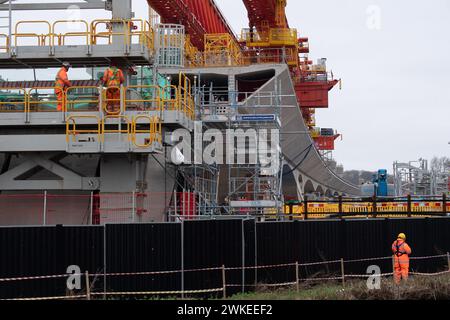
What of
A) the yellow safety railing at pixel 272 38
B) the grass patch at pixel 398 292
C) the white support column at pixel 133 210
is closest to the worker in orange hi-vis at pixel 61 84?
the white support column at pixel 133 210

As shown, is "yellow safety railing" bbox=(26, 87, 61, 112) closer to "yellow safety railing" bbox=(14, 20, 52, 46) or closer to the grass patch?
"yellow safety railing" bbox=(14, 20, 52, 46)

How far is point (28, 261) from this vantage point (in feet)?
43.6

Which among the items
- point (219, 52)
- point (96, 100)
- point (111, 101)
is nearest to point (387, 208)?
point (111, 101)

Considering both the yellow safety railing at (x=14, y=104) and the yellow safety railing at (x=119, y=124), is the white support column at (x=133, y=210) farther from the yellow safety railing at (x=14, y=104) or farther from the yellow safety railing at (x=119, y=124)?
the yellow safety railing at (x=14, y=104)

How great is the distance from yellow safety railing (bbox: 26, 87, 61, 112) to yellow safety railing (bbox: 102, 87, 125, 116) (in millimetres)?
1733

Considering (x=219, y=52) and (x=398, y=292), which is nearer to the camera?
(x=398, y=292)

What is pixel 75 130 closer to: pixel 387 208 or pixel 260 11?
pixel 387 208

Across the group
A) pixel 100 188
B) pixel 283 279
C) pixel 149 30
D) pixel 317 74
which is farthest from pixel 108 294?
pixel 317 74

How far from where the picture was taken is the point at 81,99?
21922 mm

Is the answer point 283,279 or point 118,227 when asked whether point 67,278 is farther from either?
point 283,279

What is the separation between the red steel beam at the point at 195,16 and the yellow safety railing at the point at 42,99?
17939 mm

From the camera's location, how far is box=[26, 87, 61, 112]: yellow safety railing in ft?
70.3

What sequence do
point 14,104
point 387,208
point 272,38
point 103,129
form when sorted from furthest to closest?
1. point 272,38
2. point 387,208
3. point 14,104
4. point 103,129

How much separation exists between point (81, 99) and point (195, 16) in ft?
82.7
